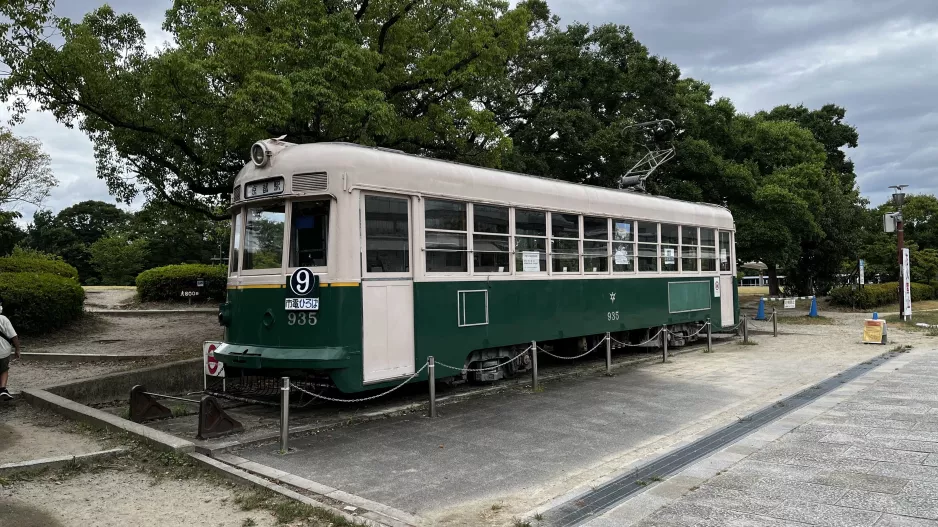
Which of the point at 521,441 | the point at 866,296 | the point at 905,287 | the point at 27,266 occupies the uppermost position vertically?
the point at 27,266

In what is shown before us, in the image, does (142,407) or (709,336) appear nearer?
(142,407)

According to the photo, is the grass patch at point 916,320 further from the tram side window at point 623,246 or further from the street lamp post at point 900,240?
the tram side window at point 623,246

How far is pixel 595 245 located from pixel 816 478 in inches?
251

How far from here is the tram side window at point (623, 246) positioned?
38.6ft

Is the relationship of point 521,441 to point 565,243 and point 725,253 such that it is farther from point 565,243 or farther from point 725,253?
point 725,253

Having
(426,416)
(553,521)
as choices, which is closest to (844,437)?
(553,521)

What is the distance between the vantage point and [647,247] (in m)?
12.7

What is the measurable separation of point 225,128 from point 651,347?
9.54 meters

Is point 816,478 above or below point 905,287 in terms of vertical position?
below

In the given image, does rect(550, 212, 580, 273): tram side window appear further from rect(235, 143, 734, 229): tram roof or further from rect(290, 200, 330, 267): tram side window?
rect(290, 200, 330, 267): tram side window

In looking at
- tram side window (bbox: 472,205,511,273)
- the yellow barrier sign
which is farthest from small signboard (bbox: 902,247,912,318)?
tram side window (bbox: 472,205,511,273)

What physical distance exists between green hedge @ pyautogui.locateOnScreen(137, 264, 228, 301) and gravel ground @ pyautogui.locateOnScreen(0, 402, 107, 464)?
13.1 metres

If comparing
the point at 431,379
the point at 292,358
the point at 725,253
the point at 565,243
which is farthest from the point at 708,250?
the point at 292,358

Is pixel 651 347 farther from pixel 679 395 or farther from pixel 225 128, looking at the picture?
pixel 225 128
